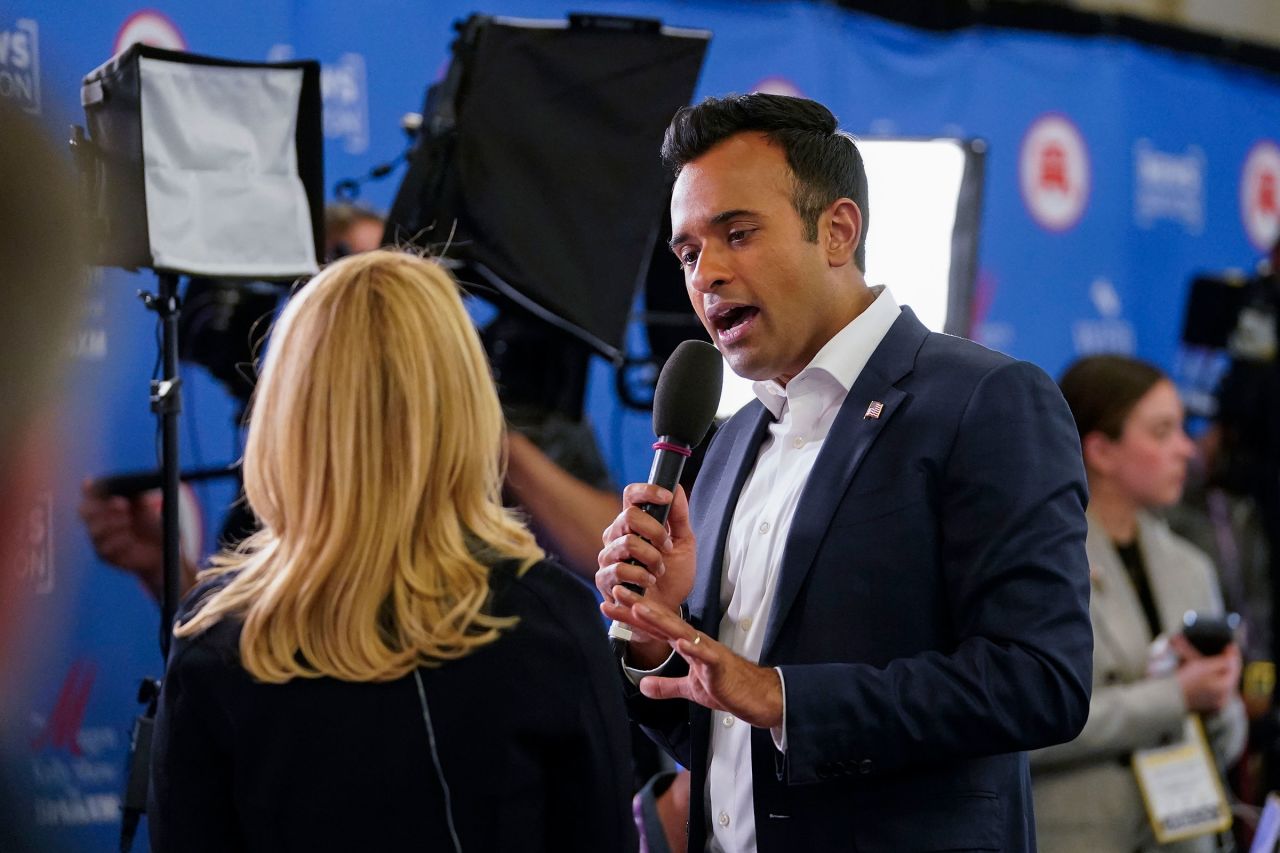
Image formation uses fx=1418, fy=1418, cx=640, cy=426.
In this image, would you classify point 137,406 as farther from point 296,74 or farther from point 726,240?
point 726,240

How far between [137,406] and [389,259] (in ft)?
7.60

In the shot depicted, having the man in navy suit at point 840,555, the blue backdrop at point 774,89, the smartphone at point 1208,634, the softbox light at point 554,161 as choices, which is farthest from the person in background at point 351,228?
the smartphone at point 1208,634

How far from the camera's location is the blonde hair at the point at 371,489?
142 cm

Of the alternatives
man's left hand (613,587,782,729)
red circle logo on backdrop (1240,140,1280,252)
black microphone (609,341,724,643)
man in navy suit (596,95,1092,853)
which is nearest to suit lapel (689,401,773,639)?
man in navy suit (596,95,1092,853)

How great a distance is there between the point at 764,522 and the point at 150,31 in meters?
2.64

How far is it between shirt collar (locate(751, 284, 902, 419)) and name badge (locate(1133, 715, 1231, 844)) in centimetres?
161

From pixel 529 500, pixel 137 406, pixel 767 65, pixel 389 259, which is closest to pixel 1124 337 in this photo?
pixel 767 65

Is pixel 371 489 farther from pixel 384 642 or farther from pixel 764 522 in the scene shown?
pixel 764 522

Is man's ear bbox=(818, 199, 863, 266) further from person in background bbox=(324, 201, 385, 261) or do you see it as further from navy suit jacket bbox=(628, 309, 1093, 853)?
person in background bbox=(324, 201, 385, 261)

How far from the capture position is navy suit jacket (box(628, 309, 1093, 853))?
1535 millimetres

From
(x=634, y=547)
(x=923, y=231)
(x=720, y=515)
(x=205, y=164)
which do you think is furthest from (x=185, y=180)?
(x=923, y=231)

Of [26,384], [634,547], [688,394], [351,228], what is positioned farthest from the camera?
[351,228]

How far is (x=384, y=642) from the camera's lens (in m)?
1.42

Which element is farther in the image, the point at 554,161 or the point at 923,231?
the point at 923,231
